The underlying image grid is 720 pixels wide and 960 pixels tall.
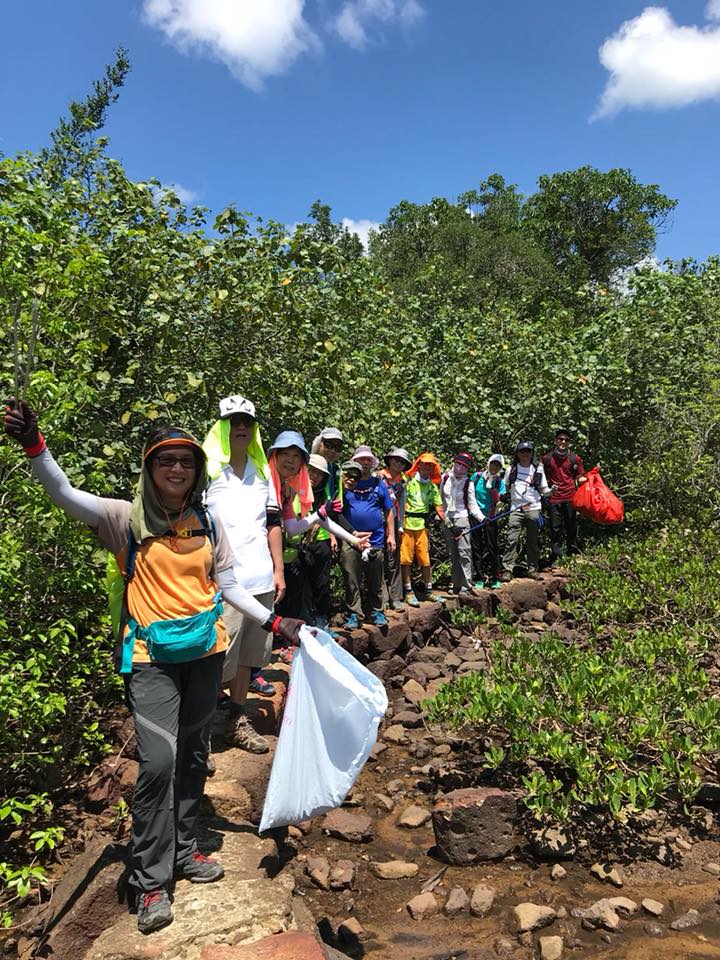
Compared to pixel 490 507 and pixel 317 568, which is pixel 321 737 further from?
pixel 490 507

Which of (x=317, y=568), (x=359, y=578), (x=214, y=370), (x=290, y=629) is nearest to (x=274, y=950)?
(x=290, y=629)

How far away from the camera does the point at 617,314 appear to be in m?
11.8

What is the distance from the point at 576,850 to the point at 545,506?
21.2 feet

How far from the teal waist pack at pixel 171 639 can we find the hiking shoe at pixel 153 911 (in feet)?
2.67

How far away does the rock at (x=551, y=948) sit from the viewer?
3.11 m

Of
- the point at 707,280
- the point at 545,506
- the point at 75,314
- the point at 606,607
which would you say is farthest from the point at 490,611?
the point at 707,280

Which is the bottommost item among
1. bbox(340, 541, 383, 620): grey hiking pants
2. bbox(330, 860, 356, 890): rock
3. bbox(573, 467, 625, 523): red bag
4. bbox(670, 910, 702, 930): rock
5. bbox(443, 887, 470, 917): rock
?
bbox(670, 910, 702, 930): rock

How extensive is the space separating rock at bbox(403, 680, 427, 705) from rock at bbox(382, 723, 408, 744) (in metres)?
0.46

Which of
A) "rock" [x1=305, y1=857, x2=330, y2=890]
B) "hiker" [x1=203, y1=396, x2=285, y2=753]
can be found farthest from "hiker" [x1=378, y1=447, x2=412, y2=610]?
"rock" [x1=305, y1=857, x2=330, y2=890]

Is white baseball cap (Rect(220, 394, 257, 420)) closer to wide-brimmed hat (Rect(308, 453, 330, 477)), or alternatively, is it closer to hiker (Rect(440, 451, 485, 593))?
wide-brimmed hat (Rect(308, 453, 330, 477))

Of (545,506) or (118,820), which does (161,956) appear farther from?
(545,506)

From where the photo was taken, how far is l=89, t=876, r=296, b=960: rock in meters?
2.48

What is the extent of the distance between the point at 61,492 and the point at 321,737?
140cm

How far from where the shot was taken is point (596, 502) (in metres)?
9.29
